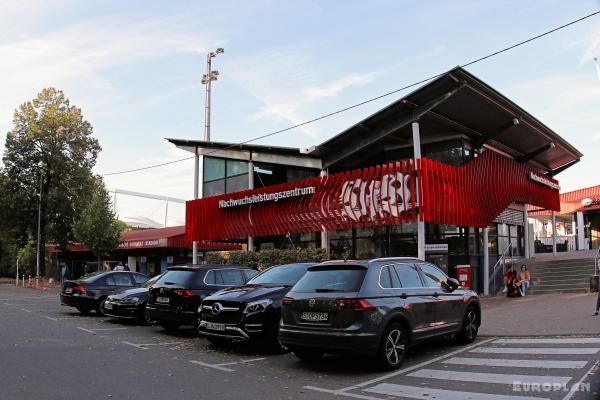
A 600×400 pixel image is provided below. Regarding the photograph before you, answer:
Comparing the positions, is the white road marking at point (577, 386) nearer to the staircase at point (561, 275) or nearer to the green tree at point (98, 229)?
the staircase at point (561, 275)

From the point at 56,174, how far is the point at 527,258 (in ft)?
120

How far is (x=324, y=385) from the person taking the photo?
22.8 feet

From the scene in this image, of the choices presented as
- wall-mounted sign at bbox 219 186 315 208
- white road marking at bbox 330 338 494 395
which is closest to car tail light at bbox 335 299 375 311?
white road marking at bbox 330 338 494 395

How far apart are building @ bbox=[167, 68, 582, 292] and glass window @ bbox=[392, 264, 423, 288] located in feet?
28.7

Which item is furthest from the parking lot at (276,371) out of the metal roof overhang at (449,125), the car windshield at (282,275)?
the metal roof overhang at (449,125)

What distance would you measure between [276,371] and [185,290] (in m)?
→ 3.91

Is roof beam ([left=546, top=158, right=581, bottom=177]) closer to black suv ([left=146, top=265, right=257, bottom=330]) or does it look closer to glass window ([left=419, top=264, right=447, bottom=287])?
glass window ([left=419, top=264, right=447, bottom=287])

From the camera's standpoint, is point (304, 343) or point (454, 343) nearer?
point (304, 343)

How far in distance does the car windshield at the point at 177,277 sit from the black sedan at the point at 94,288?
15.6 ft

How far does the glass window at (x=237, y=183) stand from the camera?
86.5 feet

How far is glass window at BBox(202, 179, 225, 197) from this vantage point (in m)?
27.7

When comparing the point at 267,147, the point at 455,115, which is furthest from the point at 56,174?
the point at 455,115

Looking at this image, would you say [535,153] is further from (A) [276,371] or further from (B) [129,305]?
(A) [276,371]

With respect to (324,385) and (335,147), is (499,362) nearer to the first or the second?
(324,385)
